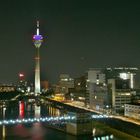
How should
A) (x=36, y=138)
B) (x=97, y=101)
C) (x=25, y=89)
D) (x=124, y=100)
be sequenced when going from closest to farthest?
(x=36, y=138) < (x=124, y=100) < (x=97, y=101) < (x=25, y=89)

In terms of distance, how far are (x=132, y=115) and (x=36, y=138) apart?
5.84 meters

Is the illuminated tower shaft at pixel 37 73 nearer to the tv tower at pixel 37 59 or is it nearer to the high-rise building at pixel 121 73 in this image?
the tv tower at pixel 37 59

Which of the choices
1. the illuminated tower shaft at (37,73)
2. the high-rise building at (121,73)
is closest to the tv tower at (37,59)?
the illuminated tower shaft at (37,73)

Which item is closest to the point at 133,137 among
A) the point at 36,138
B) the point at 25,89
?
the point at 36,138

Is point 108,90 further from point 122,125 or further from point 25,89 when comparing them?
point 25,89

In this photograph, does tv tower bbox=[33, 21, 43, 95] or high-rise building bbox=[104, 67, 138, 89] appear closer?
A: high-rise building bbox=[104, 67, 138, 89]

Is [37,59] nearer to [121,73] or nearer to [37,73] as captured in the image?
[37,73]

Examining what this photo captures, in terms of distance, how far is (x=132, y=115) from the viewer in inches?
683

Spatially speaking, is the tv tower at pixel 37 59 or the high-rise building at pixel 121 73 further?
the tv tower at pixel 37 59

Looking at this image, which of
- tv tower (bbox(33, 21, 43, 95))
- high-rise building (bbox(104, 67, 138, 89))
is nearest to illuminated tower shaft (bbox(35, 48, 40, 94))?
tv tower (bbox(33, 21, 43, 95))

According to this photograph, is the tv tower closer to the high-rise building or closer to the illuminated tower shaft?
the illuminated tower shaft

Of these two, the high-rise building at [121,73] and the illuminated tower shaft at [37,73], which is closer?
the high-rise building at [121,73]

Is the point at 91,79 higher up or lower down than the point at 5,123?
higher up

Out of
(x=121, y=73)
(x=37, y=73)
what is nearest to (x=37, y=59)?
(x=37, y=73)
